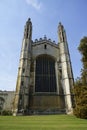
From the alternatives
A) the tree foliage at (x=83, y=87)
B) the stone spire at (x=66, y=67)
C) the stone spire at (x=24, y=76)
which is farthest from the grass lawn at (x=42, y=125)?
the stone spire at (x=66, y=67)

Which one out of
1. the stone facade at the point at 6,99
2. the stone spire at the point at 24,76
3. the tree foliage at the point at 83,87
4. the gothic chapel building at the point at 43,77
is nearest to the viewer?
the tree foliage at the point at 83,87

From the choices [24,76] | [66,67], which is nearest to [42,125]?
[24,76]

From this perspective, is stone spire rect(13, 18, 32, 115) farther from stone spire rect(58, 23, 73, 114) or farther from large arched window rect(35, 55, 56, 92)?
stone spire rect(58, 23, 73, 114)

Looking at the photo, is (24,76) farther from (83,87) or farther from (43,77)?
(83,87)

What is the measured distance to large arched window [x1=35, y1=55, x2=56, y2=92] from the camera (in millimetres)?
26539

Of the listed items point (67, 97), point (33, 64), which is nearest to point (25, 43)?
point (33, 64)

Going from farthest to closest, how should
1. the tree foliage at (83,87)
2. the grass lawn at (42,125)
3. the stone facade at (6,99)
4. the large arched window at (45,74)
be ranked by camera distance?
the stone facade at (6,99)
the large arched window at (45,74)
the tree foliage at (83,87)
the grass lawn at (42,125)

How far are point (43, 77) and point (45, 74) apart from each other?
69 cm

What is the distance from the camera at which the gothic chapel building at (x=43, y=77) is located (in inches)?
963

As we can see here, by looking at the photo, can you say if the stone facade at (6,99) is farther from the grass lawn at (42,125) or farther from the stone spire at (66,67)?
the grass lawn at (42,125)

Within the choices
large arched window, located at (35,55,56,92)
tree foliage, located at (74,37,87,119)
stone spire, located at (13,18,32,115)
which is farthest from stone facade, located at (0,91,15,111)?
tree foliage, located at (74,37,87,119)

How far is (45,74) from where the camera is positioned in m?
27.8

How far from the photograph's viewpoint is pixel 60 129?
8.48 metres

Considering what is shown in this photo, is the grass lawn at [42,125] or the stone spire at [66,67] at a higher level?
the stone spire at [66,67]
